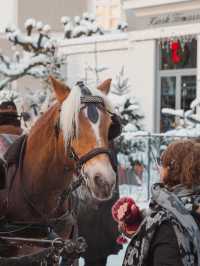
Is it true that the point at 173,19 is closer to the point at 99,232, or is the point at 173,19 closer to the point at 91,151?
the point at 99,232

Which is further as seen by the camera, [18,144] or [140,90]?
[140,90]

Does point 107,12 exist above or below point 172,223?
above

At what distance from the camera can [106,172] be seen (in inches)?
145

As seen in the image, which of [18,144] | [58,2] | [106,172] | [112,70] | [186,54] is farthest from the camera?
[58,2]

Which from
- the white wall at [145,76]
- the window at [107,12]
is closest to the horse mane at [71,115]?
the white wall at [145,76]

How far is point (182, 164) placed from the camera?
3.00 metres

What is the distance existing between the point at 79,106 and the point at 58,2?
27.9 metres

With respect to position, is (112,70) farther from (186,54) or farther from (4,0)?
(4,0)

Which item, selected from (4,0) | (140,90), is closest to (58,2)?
(4,0)

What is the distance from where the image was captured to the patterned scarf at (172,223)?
2801 millimetres

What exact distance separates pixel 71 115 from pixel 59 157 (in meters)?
0.37

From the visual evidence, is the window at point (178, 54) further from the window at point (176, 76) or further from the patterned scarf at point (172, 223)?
the patterned scarf at point (172, 223)

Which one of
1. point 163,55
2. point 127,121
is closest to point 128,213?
point 127,121

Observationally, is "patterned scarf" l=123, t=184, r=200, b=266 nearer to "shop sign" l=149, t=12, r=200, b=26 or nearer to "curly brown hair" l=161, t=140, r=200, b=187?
"curly brown hair" l=161, t=140, r=200, b=187
